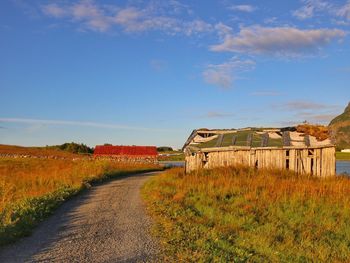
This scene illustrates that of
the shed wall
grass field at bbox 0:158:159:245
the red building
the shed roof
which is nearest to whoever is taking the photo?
grass field at bbox 0:158:159:245

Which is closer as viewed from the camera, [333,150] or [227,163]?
[333,150]

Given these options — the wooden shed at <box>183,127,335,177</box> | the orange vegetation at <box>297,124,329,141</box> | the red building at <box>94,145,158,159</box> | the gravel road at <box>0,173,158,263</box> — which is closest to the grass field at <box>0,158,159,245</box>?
the gravel road at <box>0,173,158,263</box>

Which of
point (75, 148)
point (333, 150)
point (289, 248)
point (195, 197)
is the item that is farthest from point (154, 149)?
point (289, 248)

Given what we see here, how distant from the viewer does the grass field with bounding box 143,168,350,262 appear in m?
10.3

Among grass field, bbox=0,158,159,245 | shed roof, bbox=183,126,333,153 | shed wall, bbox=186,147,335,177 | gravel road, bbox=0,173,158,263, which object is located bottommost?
gravel road, bbox=0,173,158,263

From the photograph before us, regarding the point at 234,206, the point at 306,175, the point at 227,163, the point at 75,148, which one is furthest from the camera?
the point at 75,148

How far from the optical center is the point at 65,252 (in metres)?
9.59

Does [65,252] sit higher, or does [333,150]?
[333,150]

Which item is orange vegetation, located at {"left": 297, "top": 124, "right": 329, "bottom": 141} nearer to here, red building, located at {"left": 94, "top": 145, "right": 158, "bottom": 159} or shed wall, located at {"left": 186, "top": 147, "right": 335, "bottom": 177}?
shed wall, located at {"left": 186, "top": 147, "right": 335, "bottom": 177}

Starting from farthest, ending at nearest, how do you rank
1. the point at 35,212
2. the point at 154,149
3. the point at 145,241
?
the point at 154,149, the point at 35,212, the point at 145,241

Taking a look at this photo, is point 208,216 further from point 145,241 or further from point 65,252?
point 65,252

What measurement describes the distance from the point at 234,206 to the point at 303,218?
2.79 m

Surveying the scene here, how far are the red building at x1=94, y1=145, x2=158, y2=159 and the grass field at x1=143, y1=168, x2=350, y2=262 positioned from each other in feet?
153

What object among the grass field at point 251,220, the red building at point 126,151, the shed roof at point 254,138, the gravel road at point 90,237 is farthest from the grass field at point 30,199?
the red building at point 126,151
